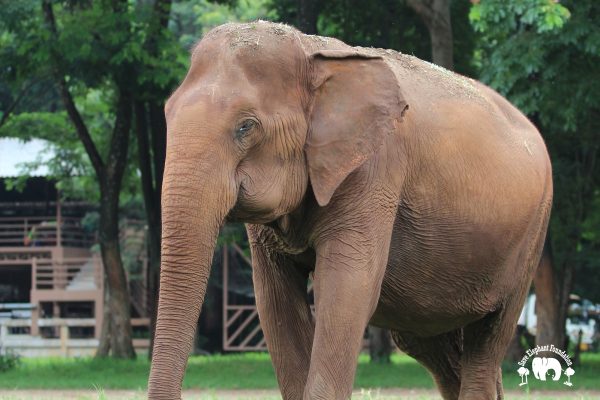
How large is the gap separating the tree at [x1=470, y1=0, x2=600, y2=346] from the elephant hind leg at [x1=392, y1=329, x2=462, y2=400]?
6.91 m

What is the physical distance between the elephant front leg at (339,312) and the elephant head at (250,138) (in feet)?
1.22

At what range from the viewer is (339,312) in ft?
22.8

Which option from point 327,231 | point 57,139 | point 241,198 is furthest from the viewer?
point 57,139

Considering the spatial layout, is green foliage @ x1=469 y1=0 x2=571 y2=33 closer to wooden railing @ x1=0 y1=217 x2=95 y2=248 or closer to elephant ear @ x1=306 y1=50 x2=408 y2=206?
elephant ear @ x1=306 y1=50 x2=408 y2=206

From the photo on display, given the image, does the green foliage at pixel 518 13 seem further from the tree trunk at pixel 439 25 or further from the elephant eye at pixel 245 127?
the elephant eye at pixel 245 127

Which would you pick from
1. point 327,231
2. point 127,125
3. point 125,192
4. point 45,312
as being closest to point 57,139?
point 125,192

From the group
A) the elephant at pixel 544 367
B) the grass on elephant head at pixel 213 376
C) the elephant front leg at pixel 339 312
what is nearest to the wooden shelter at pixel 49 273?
the grass on elephant head at pixel 213 376

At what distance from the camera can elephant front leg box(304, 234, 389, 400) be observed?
696 cm

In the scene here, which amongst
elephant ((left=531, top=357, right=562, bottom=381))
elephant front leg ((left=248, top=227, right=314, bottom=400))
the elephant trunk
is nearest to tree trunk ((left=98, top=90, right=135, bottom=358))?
elephant ((left=531, top=357, right=562, bottom=381))

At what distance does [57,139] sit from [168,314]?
22.5m

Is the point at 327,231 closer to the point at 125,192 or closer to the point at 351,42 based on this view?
the point at 351,42

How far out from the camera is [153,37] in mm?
21641

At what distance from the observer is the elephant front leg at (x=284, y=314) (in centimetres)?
775

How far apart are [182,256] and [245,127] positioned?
775 millimetres
